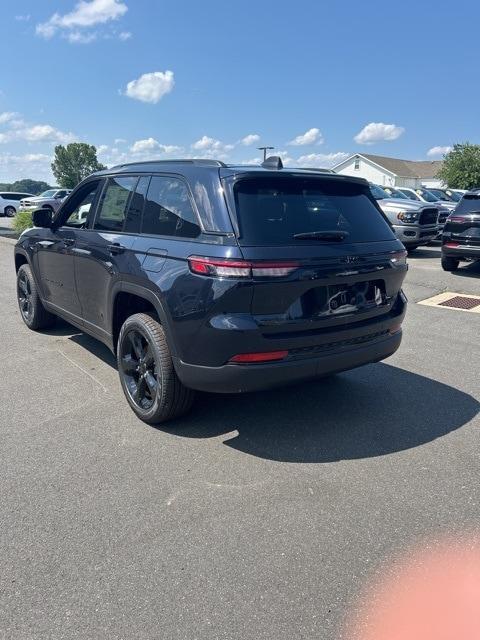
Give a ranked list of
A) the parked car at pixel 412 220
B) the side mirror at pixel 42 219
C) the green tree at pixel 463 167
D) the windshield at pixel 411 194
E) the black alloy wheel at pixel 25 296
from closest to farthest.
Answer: the side mirror at pixel 42 219 → the black alloy wheel at pixel 25 296 → the parked car at pixel 412 220 → the windshield at pixel 411 194 → the green tree at pixel 463 167

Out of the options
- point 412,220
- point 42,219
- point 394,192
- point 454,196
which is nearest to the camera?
point 42,219

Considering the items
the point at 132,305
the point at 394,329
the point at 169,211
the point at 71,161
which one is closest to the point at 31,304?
the point at 132,305

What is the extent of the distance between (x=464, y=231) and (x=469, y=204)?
2.00 ft

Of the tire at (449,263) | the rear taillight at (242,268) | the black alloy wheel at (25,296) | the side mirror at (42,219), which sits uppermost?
the side mirror at (42,219)

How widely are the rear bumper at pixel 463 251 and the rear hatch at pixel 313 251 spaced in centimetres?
698

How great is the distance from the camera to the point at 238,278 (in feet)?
9.32

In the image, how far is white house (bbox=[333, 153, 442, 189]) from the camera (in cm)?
6031

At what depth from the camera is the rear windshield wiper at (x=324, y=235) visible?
310 centimetres

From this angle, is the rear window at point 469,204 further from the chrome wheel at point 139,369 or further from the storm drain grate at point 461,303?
the chrome wheel at point 139,369

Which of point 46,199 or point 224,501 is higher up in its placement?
point 46,199

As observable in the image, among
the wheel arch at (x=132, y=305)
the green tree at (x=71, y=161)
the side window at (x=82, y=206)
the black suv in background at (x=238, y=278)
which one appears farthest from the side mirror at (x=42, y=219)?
the green tree at (x=71, y=161)

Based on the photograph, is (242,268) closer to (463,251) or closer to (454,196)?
(463,251)

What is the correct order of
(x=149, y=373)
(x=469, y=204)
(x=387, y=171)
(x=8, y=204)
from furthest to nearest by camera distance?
(x=387, y=171), (x=8, y=204), (x=469, y=204), (x=149, y=373)

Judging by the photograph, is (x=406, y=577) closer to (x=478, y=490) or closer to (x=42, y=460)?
(x=478, y=490)
